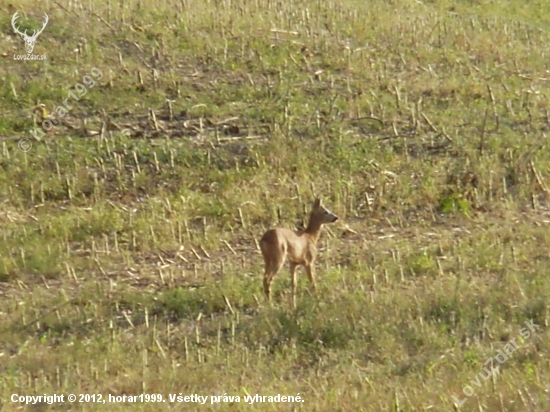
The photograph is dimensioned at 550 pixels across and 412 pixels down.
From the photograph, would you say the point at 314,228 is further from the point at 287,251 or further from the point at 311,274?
the point at 287,251

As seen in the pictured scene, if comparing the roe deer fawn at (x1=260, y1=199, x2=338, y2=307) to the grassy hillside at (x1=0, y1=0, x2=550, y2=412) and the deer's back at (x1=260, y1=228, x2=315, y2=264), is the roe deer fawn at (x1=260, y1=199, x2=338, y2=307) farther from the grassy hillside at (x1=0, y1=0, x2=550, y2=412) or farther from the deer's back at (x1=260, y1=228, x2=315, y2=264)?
the grassy hillside at (x1=0, y1=0, x2=550, y2=412)

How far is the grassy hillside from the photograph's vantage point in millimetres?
7840

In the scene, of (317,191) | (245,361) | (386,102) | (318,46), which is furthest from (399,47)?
(245,361)

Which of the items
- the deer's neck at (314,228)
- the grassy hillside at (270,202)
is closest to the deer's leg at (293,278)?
the grassy hillside at (270,202)

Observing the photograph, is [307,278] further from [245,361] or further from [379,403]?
[379,403]

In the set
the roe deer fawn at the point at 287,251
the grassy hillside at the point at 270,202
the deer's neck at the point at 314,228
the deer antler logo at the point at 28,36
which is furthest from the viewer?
the deer antler logo at the point at 28,36

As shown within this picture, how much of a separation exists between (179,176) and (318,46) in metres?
4.59

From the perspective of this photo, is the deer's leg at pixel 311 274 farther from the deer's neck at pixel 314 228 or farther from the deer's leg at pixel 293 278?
the deer's neck at pixel 314 228

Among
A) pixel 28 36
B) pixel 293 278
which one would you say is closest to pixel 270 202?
pixel 293 278

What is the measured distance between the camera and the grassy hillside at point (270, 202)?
784 centimetres

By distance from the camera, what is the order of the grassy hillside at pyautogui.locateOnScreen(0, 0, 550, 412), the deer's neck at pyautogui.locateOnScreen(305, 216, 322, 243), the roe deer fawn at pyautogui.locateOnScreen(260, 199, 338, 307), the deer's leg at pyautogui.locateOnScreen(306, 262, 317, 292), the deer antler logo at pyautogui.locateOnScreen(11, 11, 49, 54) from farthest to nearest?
the deer antler logo at pyautogui.locateOnScreen(11, 11, 49, 54) → the deer's neck at pyautogui.locateOnScreen(305, 216, 322, 243) → the deer's leg at pyautogui.locateOnScreen(306, 262, 317, 292) → the roe deer fawn at pyautogui.locateOnScreen(260, 199, 338, 307) → the grassy hillside at pyautogui.locateOnScreen(0, 0, 550, 412)

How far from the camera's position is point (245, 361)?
7977mm

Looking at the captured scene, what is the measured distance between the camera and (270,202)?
12.0m

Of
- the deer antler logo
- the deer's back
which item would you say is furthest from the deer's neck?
the deer antler logo
